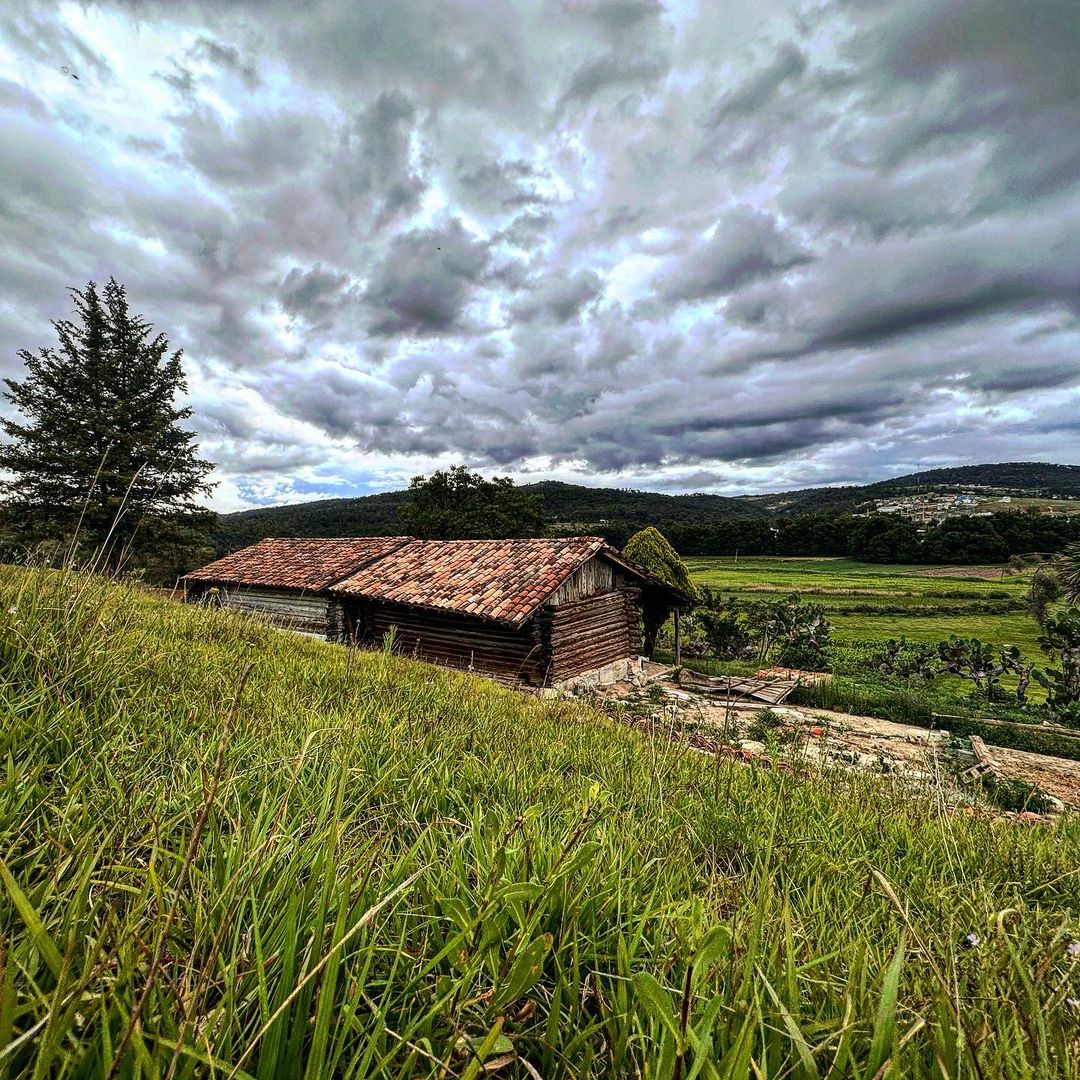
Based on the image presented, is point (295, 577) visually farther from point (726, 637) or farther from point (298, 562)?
point (726, 637)

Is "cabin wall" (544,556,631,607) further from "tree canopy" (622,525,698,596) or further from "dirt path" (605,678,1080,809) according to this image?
"dirt path" (605,678,1080,809)

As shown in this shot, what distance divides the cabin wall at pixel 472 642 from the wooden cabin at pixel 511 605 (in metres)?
0.03

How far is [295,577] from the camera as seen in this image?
1789 cm

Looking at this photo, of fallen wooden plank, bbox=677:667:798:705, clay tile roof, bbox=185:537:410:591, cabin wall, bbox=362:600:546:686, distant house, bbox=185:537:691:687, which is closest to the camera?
cabin wall, bbox=362:600:546:686

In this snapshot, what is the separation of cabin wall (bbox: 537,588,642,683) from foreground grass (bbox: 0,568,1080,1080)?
33.8 ft

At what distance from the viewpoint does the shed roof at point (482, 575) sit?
1284 cm

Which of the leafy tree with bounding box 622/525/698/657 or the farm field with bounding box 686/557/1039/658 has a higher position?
the leafy tree with bounding box 622/525/698/657

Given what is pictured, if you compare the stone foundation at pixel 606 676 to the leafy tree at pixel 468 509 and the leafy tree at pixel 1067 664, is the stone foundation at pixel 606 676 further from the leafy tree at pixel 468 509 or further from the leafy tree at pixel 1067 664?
the leafy tree at pixel 468 509

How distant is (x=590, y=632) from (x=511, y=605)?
3875mm

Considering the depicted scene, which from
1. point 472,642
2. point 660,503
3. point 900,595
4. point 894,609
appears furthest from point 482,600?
point 660,503

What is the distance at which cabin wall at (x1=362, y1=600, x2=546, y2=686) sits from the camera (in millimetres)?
13164

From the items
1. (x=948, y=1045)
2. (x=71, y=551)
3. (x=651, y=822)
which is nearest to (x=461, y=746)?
(x=651, y=822)

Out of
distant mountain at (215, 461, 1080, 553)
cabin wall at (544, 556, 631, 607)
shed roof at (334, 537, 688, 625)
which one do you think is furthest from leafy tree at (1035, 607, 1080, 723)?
distant mountain at (215, 461, 1080, 553)

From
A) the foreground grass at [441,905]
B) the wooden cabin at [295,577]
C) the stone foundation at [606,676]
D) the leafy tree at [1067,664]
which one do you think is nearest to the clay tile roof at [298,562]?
the wooden cabin at [295,577]
